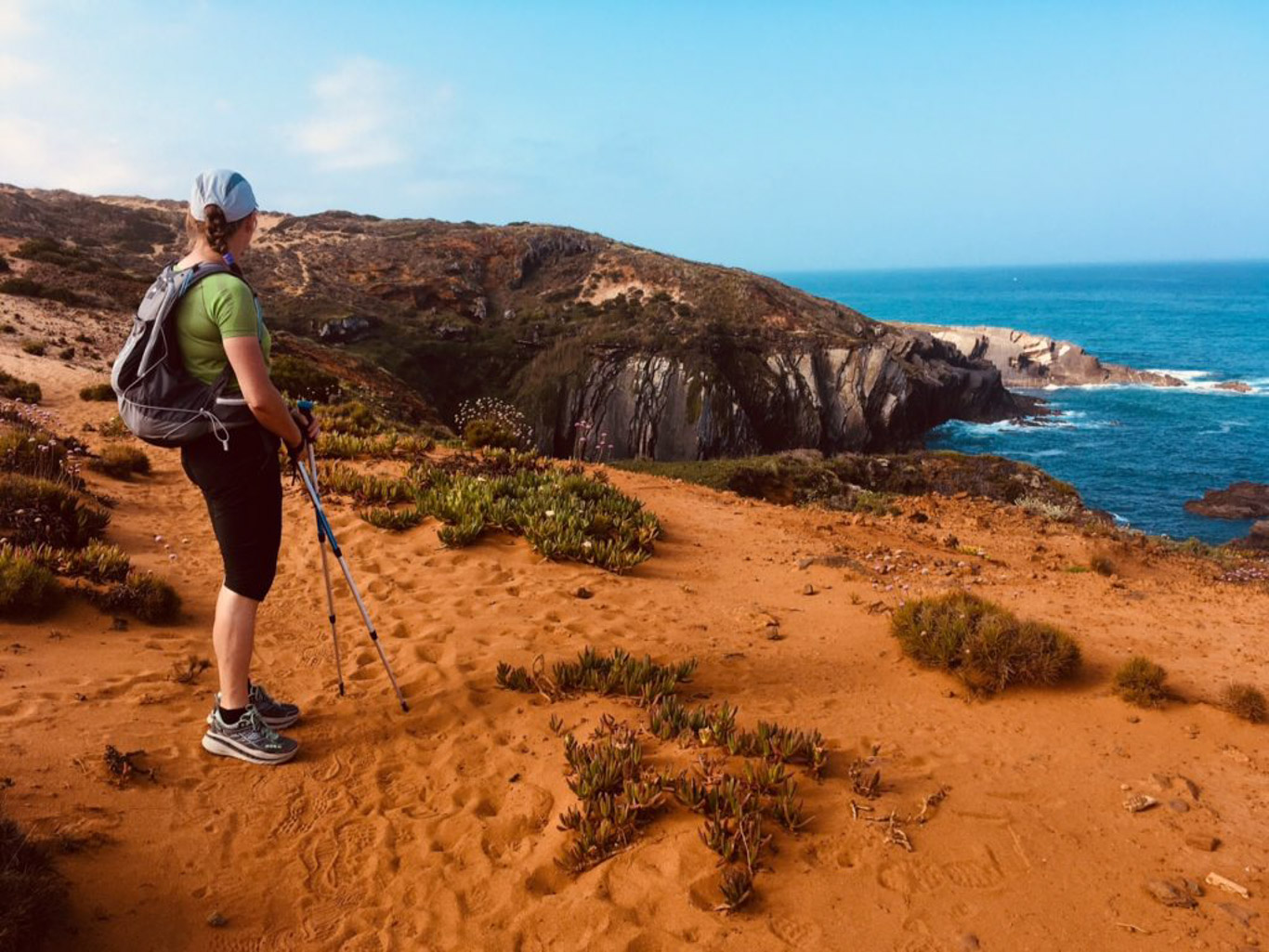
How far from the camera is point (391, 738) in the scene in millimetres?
4586

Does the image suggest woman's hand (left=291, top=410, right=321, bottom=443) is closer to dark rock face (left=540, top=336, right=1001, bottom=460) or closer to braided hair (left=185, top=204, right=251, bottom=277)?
braided hair (left=185, top=204, right=251, bottom=277)

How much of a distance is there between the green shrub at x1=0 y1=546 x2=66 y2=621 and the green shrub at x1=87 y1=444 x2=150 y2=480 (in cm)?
484

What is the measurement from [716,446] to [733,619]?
35033 mm

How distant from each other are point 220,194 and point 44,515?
5.09m

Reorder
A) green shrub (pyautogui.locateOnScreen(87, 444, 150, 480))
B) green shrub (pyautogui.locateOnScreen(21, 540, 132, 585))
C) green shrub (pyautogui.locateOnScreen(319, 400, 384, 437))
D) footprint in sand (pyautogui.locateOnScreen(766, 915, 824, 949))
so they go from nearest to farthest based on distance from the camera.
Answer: footprint in sand (pyautogui.locateOnScreen(766, 915, 824, 949)), green shrub (pyautogui.locateOnScreen(21, 540, 132, 585)), green shrub (pyautogui.locateOnScreen(87, 444, 150, 480)), green shrub (pyautogui.locateOnScreen(319, 400, 384, 437))

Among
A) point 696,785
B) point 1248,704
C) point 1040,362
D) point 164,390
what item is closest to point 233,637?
point 164,390

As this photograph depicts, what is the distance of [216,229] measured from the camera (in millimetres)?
3480

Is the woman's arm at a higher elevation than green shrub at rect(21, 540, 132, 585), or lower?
higher

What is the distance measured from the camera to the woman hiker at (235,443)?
343 centimetres

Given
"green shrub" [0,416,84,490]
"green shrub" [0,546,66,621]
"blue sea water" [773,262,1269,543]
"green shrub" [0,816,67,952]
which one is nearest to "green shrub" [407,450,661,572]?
"green shrub" [0,546,66,621]

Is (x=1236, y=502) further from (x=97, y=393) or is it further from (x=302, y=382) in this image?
(x=97, y=393)

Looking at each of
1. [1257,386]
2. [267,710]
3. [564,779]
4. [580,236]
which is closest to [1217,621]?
[564,779]

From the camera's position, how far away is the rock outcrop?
71062mm

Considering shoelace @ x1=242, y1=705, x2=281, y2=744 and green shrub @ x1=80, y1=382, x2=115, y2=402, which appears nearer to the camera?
shoelace @ x1=242, y1=705, x2=281, y2=744
